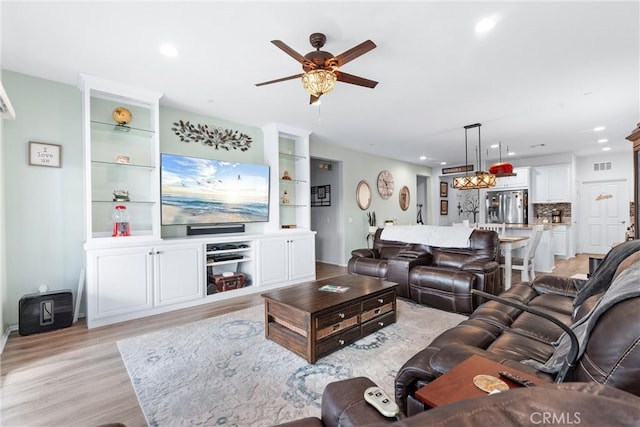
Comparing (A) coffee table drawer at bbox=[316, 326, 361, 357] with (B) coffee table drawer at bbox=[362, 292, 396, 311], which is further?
(B) coffee table drawer at bbox=[362, 292, 396, 311]

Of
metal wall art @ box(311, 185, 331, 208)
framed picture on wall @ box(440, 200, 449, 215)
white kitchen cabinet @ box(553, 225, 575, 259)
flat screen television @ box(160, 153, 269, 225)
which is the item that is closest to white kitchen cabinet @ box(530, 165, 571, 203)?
white kitchen cabinet @ box(553, 225, 575, 259)

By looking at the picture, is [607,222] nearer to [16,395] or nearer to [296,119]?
[296,119]

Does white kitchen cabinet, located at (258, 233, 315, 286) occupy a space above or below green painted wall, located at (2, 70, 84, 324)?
below

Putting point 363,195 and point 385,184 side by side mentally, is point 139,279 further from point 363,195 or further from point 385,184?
point 385,184

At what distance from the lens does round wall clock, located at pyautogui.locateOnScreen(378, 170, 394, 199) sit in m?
7.78

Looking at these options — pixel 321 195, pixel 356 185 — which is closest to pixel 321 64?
pixel 356 185

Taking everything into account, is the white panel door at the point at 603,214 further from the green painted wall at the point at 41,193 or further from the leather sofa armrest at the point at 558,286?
the green painted wall at the point at 41,193

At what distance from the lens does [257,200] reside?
4777 millimetres

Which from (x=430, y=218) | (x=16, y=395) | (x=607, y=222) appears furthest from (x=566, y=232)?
(x=16, y=395)

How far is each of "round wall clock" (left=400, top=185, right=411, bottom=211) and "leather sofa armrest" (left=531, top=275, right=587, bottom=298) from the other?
5.71 metres

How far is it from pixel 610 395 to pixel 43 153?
179 inches

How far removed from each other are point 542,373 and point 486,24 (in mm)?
2475

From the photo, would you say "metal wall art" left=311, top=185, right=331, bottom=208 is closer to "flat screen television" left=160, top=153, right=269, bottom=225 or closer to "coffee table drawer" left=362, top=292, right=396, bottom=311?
"flat screen television" left=160, top=153, right=269, bottom=225

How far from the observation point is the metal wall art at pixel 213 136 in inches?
168
